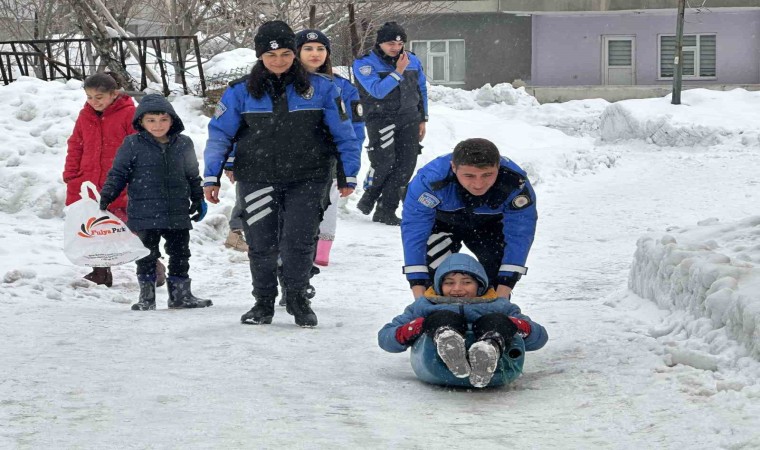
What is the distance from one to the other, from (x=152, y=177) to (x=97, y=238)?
25.2 inches

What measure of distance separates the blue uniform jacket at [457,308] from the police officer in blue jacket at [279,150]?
1.53 m

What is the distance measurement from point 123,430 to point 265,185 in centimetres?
300

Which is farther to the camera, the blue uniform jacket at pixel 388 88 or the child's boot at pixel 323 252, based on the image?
the blue uniform jacket at pixel 388 88

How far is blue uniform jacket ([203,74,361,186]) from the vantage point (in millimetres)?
7445

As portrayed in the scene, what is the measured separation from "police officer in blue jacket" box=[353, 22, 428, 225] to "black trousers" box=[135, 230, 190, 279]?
4.27 m

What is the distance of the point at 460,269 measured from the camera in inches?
245

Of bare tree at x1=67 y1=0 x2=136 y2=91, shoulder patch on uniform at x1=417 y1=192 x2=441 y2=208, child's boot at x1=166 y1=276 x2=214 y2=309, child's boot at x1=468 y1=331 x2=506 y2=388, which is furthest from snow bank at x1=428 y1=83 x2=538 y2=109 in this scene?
child's boot at x1=468 y1=331 x2=506 y2=388

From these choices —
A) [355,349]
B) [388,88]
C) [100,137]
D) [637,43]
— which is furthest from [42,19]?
[637,43]

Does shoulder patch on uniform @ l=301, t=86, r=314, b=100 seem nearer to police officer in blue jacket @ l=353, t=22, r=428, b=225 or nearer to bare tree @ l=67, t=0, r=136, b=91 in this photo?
police officer in blue jacket @ l=353, t=22, r=428, b=225

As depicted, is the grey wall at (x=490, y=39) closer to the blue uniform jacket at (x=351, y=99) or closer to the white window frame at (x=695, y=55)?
the white window frame at (x=695, y=55)

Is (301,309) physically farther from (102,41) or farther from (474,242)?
(102,41)

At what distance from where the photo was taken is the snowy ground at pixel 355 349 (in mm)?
4906

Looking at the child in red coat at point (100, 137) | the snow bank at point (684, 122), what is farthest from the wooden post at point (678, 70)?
the child in red coat at point (100, 137)

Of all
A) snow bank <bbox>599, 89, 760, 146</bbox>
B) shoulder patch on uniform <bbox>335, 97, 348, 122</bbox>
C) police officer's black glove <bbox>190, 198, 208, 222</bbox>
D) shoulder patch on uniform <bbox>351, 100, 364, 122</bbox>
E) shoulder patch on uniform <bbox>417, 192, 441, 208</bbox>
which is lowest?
snow bank <bbox>599, 89, 760, 146</bbox>
